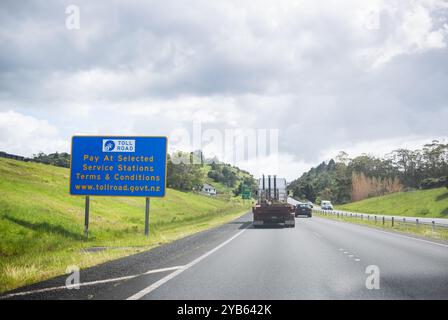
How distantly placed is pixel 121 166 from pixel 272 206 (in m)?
10.0

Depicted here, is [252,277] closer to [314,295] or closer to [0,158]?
[314,295]

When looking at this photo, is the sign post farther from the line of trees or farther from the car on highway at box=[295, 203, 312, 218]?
the line of trees

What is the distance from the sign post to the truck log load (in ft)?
26.5

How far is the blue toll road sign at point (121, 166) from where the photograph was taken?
2008 cm

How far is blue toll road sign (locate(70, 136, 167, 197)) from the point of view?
65.9 ft

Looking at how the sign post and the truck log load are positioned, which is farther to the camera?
the truck log load

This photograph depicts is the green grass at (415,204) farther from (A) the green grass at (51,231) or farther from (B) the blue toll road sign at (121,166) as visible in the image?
(B) the blue toll road sign at (121,166)

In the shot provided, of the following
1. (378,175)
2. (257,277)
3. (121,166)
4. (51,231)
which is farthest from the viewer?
(378,175)

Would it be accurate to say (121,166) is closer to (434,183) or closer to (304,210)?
(304,210)

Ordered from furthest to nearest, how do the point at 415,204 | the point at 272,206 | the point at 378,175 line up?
the point at 378,175
the point at 415,204
the point at 272,206

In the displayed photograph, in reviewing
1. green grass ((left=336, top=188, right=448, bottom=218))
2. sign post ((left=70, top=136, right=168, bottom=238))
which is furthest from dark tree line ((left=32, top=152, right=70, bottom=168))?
sign post ((left=70, top=136, right=168, bottom=238))

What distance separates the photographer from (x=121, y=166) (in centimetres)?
2017

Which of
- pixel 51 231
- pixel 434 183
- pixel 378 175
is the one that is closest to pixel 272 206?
pixel 51 231

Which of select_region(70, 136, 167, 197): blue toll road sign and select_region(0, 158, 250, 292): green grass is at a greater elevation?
select_region(70, 136, 167, 197): blue toll road sign
